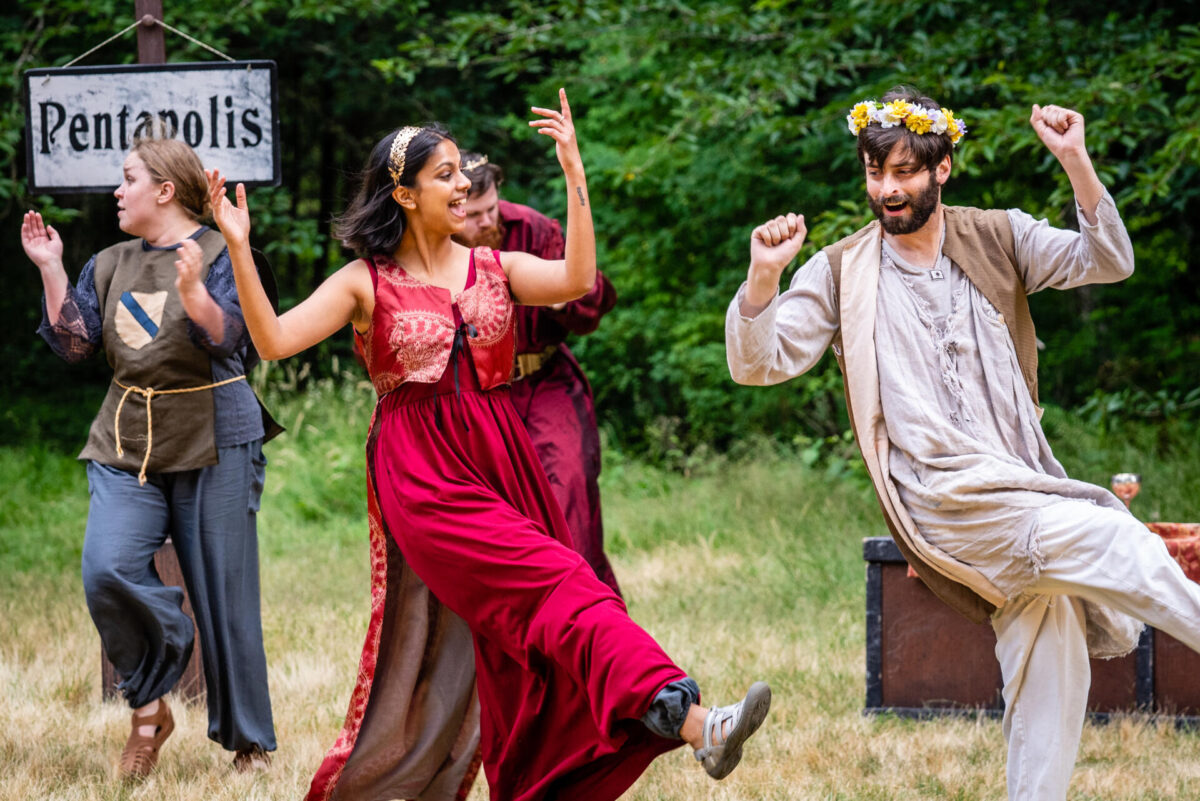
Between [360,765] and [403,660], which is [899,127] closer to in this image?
[403,660]

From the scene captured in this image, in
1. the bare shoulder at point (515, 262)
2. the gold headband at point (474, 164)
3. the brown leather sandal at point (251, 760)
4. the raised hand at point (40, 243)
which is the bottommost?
the brown leather sandal at point (251, 760)

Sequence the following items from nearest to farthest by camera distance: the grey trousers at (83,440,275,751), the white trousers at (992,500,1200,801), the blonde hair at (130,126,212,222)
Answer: the white trousers at (992,500,1200,801)
the grey trousers at (83,440,275,751)
the blonde hair at (130,126,212,222)

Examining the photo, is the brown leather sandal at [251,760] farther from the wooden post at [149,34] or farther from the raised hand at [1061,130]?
the raised hand at [1061,130]

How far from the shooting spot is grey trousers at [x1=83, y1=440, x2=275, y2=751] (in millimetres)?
4375

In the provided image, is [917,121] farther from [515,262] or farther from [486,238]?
[486,238]

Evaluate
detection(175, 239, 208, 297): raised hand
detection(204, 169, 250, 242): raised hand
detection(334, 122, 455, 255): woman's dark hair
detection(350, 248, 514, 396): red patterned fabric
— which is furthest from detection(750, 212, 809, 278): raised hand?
detection(175, 239, 208, 297): raised hand

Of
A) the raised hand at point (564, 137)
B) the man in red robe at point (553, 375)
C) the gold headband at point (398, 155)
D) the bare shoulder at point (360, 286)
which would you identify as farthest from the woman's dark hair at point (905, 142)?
A: the man in red robe at point (553, 375)

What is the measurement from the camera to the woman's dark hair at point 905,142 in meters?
3.71

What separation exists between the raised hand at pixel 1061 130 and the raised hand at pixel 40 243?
3.02 metres

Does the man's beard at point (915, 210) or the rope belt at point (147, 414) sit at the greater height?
the man's beard at point (915, 210)

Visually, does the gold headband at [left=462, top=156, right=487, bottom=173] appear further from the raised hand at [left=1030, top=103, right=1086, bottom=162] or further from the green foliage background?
the raised hand at [left=1030, top=103, right=1086, bottom=162]

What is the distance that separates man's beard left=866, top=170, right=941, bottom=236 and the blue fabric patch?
7.68 ft

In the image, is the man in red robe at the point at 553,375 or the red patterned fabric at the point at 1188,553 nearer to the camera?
the red patterned fabric at the point at 1188,553

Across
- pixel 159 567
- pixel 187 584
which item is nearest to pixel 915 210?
pixel 187 584
